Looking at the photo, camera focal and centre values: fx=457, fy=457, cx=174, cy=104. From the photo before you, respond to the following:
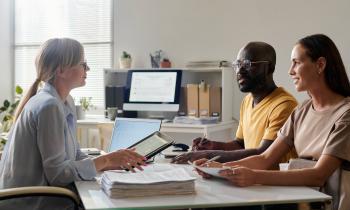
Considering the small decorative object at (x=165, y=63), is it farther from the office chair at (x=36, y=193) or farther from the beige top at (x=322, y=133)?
the office chair at (x=36, y=193)

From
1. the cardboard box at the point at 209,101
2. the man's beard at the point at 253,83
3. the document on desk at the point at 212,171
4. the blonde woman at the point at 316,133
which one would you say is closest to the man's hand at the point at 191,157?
the blonde woman at the point at 316,133

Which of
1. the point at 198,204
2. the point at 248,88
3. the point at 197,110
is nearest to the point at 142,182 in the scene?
the point at 198,204

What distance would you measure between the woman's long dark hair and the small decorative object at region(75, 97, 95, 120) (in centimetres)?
341

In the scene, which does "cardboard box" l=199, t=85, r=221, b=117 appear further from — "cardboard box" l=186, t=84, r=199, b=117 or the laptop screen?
the laptop screen

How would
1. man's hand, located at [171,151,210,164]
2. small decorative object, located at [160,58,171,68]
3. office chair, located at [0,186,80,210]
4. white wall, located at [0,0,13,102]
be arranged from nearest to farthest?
office chair, located at [0,186,80,210] → man's hand, located at [171,151,210,164] → small decorative object, located at [160,58,171,68] → white wall, located at [0,0,13,102]

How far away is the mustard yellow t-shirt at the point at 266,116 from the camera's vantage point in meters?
2.38

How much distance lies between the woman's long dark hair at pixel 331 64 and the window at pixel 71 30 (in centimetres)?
353

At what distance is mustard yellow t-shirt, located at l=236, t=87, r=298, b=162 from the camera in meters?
2.38

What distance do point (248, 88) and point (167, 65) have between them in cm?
227

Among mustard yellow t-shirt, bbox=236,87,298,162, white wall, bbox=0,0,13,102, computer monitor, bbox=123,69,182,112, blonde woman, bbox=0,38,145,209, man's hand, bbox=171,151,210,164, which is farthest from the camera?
white wall, bbox=0,0,13,102

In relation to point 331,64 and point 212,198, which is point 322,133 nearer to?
point 331,64

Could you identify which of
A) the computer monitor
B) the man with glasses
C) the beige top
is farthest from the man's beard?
the computer monitor

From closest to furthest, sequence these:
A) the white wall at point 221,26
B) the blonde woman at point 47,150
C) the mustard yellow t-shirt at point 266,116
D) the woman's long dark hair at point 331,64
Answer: the blonde woman at point 47,150
the woman's long dark hair at point 331,64
the mustard yellow t-shirt at point 266,116
the white wall at point 221,26

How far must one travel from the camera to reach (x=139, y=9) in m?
5.04
